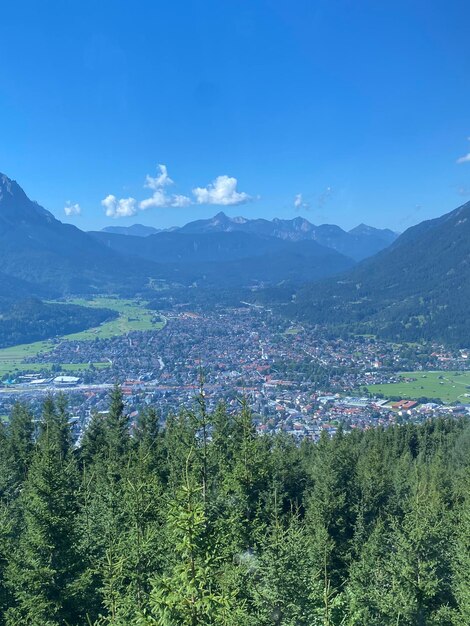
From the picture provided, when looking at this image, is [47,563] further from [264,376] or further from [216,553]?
[264,376]

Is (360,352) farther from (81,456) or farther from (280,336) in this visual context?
(81,456)

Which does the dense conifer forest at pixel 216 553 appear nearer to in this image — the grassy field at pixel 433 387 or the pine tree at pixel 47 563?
the pine tree at pixel 47 563

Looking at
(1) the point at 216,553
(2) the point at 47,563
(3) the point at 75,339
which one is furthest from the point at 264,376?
(1) the point at 216,553

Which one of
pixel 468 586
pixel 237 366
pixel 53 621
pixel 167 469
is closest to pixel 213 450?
pixel 53 621

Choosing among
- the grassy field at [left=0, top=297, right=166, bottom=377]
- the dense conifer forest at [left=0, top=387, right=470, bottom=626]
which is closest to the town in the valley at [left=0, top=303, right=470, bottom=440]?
the grassy field at [left=0, top=297, right=166, bottom=377]

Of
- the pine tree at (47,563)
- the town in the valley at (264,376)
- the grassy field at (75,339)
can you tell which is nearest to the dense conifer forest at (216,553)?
the pine tree at (47,563)
